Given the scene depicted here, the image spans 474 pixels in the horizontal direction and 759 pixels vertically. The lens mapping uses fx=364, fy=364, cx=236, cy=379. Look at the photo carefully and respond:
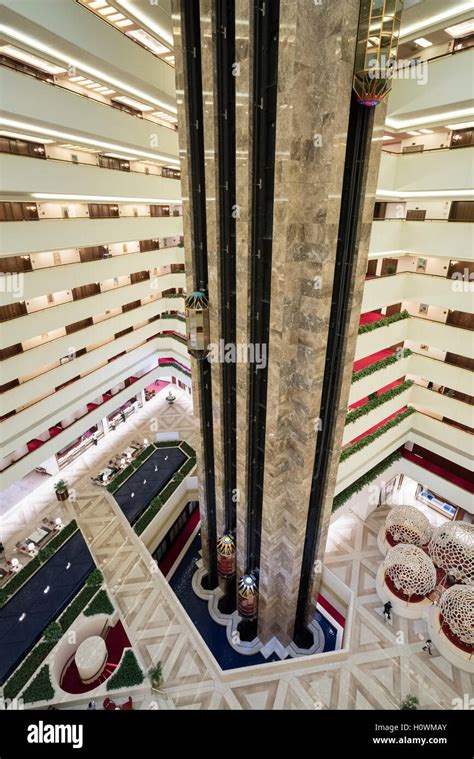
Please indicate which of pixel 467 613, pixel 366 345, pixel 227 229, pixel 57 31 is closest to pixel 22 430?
pixel 227 229

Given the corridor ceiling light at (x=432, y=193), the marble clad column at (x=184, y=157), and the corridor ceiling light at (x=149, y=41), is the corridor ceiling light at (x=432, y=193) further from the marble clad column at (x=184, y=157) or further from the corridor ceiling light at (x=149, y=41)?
the corridor ceiling light at (x=149, y=41)

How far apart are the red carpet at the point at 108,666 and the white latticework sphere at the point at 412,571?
1014 centimetres

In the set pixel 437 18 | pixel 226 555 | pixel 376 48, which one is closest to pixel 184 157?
pixel 376 48

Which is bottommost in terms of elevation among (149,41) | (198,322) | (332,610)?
(332,610)

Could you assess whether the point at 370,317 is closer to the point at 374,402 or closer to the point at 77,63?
the point at 374,402

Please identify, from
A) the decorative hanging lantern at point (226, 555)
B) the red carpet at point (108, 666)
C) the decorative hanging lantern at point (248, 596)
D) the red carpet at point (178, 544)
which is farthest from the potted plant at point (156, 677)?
the red carpet at point (178, 544)

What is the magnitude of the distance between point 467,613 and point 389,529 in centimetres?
467

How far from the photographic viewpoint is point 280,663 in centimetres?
1207

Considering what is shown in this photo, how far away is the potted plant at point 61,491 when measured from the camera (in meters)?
18.5

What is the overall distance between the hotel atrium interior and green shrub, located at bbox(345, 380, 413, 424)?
0.31ft

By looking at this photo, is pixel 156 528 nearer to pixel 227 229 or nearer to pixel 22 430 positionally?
pixel 22 430

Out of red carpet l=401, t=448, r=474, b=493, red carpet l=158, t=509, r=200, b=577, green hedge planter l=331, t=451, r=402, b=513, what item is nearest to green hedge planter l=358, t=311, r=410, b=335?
green hedge planter l=331, t=451, r=402, b=513

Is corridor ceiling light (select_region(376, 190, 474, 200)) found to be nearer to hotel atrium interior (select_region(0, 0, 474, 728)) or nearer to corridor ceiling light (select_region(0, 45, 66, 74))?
hotel atrium interior (select_region(0, 0, 474, 728))

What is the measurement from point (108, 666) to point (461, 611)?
12.0 m
